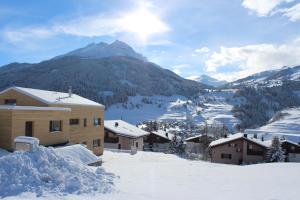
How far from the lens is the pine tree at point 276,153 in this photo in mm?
58469

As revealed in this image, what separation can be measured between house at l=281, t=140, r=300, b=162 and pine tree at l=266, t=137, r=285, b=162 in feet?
46.7

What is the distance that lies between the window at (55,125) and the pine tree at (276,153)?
42.4 metres

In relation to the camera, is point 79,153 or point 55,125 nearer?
point 79,153

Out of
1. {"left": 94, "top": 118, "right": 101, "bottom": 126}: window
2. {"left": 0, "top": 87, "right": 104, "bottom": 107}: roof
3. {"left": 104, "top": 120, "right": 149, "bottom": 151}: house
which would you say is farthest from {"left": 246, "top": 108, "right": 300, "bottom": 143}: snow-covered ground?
{"left": 0, "top": 87, "right": 104, "bottom": 107}: roof

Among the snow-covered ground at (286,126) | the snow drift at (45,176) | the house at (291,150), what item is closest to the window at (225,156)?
the house at (291,150)

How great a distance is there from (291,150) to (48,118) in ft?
200

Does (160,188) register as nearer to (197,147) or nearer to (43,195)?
(43,195)

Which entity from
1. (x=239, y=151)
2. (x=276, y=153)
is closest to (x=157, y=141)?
(x=239, y=151)

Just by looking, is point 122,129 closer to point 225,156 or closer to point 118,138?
point 118,138

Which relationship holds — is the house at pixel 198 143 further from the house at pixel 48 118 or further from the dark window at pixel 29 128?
the dark window at pixel 29 128

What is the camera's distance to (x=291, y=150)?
73062 millimetres

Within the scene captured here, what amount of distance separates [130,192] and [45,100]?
59.8 feet

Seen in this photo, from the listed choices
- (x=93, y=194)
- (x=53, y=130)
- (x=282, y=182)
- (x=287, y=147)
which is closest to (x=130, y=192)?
(x=93, y=194)

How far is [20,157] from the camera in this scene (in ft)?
42.4
